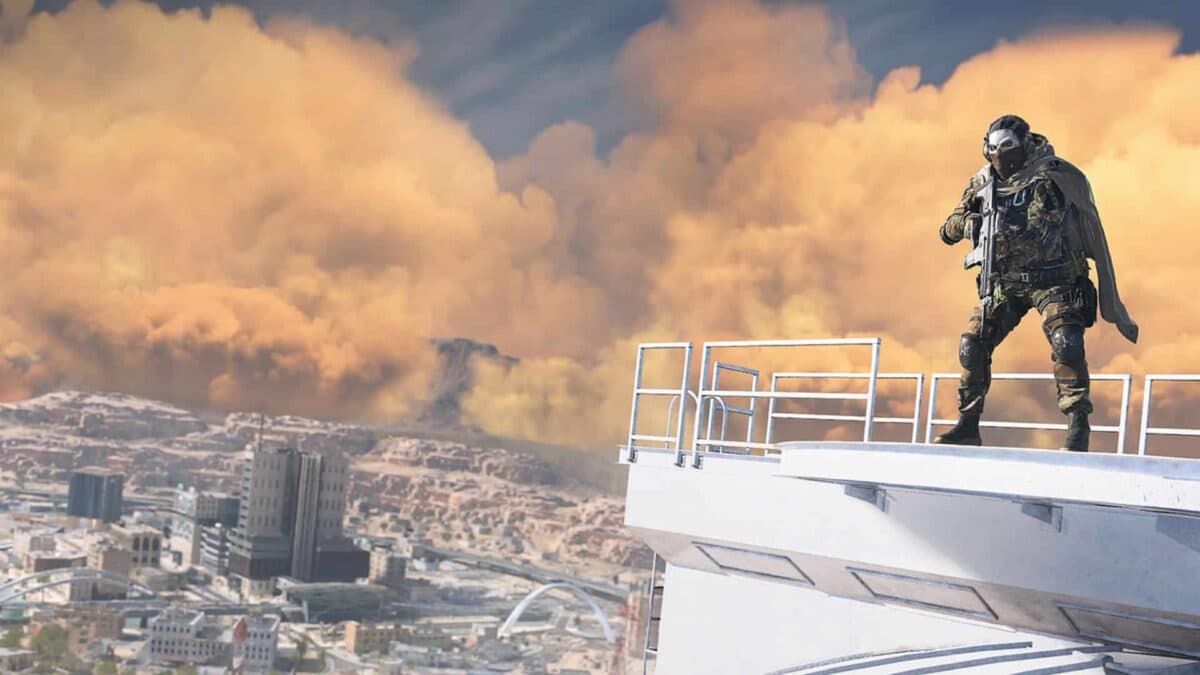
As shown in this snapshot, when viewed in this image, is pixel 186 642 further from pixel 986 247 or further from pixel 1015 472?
pixel 1015 472

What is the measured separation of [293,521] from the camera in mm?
42688

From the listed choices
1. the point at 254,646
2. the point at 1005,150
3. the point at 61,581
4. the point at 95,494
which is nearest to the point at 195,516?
the point at 95,494

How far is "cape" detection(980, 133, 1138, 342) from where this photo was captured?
20.2 feet

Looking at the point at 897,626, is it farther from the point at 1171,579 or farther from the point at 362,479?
the point at 362,479

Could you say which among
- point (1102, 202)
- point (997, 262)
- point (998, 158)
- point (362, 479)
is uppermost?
point (1102, 202)

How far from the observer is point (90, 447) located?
43.0 meters

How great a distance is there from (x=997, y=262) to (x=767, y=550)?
→ 2.52 meters

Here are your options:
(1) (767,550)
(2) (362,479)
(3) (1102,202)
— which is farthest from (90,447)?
(1) (767,550)

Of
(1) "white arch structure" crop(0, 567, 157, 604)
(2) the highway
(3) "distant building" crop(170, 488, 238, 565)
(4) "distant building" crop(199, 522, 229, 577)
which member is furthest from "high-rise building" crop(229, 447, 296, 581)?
(2) the highway

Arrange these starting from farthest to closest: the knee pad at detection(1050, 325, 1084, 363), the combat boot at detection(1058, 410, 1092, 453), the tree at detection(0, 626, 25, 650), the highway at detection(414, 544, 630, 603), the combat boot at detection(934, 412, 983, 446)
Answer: the highway at detection(414, 544, 630, 603) < the tree at detection(0, 626, 25, 650) < the combat boot at detection(934, 412, 983, 446) < the knee pad at detection(1050, 325, 1084, 363) < the combat boot at detection(1058, 410, 1092, 453)

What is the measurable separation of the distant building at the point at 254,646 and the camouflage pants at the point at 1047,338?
3315cm

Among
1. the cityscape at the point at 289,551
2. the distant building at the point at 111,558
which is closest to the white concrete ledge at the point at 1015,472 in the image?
the cityscape at the point at 289,551

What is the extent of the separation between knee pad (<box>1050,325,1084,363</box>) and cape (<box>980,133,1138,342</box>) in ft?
0.85

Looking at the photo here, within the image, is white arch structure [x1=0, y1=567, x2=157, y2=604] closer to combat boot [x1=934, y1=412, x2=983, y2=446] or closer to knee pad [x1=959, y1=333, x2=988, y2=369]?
combat boot [x1=934, y1=412, x2=983, y2=446]
